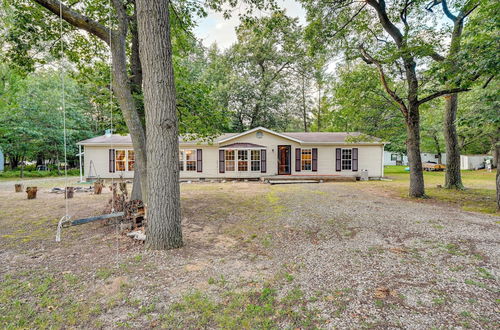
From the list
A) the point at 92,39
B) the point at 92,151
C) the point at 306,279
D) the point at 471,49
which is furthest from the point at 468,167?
the point at 92,151

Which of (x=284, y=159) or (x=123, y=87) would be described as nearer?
(x=123, y=87)

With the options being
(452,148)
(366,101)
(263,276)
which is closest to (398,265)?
(263,276)

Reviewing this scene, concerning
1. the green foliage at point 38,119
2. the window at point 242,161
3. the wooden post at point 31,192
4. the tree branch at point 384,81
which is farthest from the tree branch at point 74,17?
the green foliage at point 38,119

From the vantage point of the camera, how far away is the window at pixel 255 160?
14836mm

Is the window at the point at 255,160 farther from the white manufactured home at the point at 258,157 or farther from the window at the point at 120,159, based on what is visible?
the window at the point at 120,159

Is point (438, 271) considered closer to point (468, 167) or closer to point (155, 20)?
point (155, 20)

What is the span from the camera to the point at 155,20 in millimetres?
3602

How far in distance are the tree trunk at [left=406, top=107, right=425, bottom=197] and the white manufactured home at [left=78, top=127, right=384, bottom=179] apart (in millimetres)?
5797

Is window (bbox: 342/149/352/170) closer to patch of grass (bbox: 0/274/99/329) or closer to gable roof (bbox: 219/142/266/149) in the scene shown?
gable roof (bbox: 219/142/266/149)

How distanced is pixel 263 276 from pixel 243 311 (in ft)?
2.39

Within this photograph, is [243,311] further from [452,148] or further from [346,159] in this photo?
[346,159]

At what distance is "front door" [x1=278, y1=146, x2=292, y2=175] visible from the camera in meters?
14.9

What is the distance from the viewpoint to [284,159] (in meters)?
15.0

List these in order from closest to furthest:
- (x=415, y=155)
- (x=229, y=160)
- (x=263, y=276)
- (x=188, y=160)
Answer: (x=263, y=276) < (x=415, y=155) < (x=188, y=160) < (x=229, y=160)
